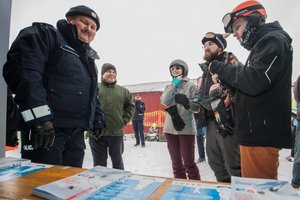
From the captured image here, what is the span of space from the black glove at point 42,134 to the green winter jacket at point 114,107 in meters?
1.64

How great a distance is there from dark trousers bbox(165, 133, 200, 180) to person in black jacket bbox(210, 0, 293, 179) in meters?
1.17

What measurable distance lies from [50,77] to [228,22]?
135 cm

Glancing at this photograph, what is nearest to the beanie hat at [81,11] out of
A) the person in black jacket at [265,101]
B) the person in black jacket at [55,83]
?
the person in black jacket at [55,83]

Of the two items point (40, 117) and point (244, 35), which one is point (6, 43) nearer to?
point (40, 117)

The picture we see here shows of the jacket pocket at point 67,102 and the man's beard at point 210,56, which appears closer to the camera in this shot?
the jacket pocket at point 67,102

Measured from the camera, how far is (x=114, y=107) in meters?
2.93

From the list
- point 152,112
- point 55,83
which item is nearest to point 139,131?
point 152,112

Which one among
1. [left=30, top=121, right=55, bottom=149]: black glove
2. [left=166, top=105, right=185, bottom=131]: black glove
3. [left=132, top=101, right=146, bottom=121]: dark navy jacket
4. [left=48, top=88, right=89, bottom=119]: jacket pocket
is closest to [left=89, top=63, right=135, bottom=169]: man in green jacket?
[left=166, top=105, right=185, bottom=131]: black glove

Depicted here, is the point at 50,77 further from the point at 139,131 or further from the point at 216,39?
the point at 139,131

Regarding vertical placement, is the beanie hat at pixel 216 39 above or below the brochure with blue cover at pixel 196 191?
above

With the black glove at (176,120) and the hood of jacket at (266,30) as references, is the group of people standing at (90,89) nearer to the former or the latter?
the hood of jacket at (266,30)

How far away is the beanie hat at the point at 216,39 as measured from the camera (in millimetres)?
2186

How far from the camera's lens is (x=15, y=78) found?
1.19 m

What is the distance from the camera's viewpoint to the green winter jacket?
9.27ft
